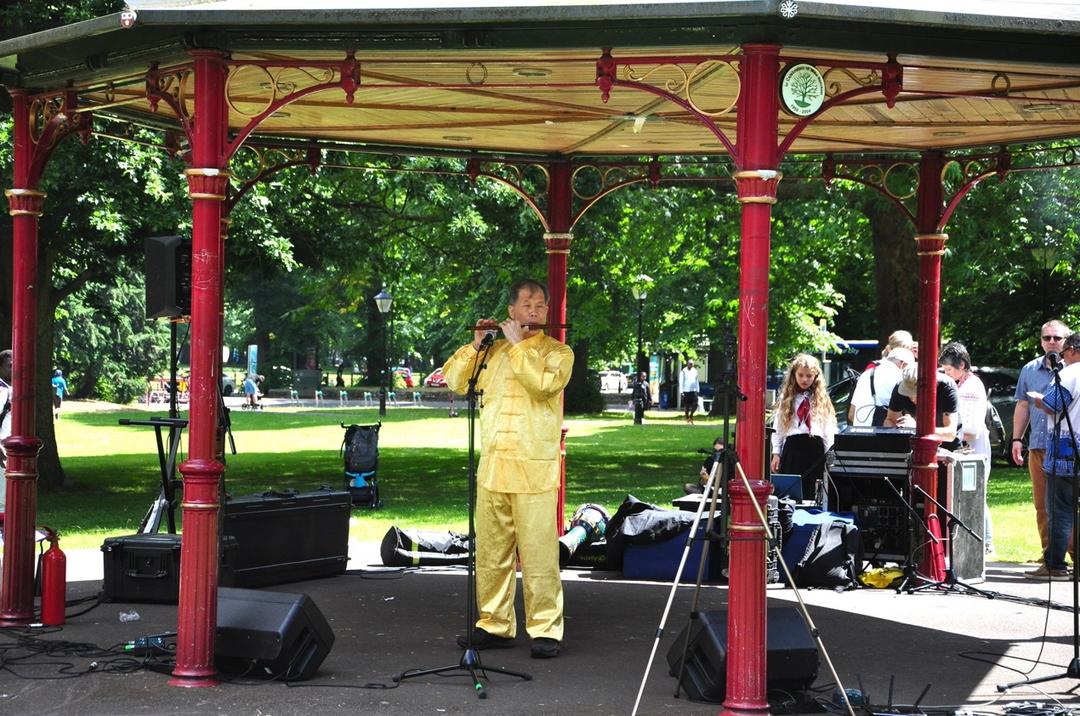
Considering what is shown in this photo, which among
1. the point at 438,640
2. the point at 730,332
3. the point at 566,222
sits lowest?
the point at 438,640

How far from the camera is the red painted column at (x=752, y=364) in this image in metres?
6.59

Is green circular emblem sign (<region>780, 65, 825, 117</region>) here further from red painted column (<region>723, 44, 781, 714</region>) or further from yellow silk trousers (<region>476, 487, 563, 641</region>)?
yellow silk trousers (<region>476, 487, 563, 641</region>)

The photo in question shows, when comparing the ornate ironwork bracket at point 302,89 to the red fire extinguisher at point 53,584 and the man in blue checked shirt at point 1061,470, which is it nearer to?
the red fire extinguisher at point 53,584

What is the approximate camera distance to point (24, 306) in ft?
29.7

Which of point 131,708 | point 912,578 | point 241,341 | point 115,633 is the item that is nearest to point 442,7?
point 131,708

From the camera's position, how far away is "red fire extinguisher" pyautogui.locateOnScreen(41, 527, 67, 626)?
8.68 metres

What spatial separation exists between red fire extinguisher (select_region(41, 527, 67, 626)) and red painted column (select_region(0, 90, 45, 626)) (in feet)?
0.59

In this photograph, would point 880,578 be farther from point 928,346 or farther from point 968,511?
point 928,346

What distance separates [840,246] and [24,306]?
64.5ft

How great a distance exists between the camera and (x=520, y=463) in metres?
8.00

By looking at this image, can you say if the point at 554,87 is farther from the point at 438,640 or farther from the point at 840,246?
the point at 840,246

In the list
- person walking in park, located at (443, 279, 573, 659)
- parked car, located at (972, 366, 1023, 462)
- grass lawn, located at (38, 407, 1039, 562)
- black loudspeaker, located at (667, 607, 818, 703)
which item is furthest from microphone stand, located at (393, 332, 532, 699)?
parked car, located at (972, 366, 1023, 462)

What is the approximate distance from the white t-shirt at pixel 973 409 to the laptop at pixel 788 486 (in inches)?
67.7

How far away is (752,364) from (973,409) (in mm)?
6025
